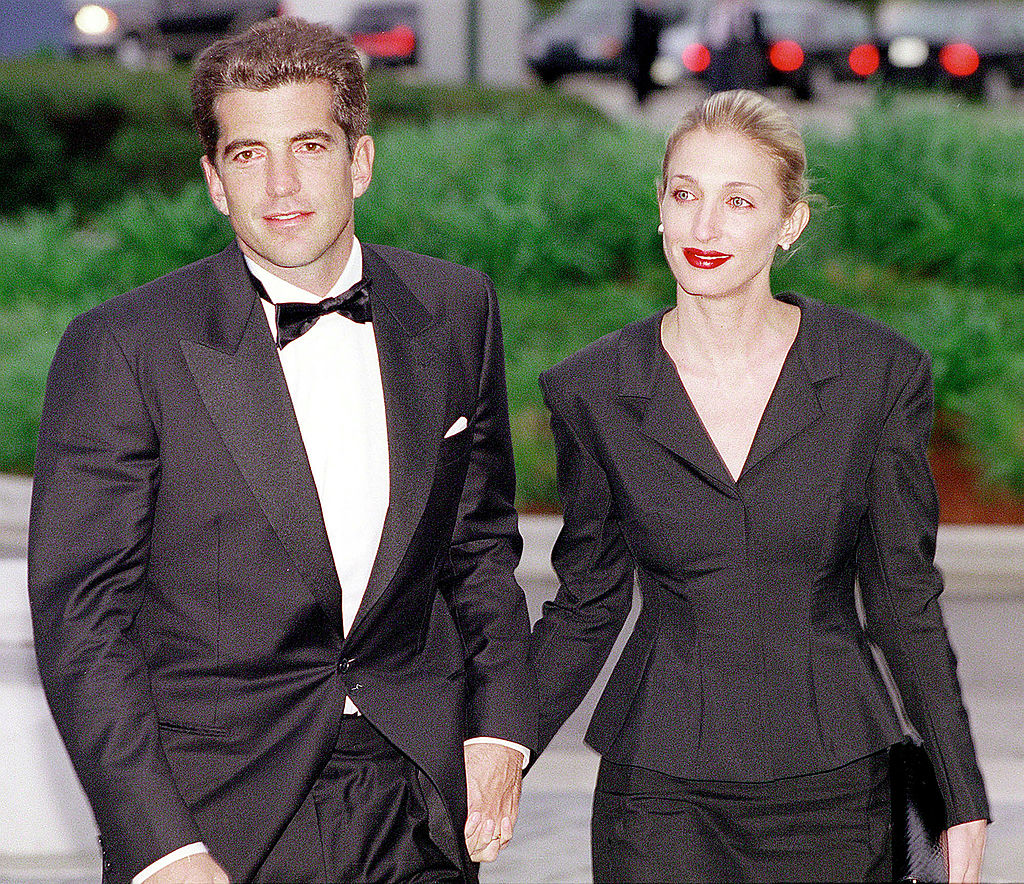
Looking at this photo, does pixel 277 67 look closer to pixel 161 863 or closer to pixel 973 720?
pixel 161 863

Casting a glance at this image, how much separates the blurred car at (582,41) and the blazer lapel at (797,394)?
30.3 metres

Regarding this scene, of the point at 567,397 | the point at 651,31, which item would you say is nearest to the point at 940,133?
the point at 651,31

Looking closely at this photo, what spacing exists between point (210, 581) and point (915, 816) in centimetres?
153

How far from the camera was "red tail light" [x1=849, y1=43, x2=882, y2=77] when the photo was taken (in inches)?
1298

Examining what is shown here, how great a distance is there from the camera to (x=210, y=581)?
11.1ft

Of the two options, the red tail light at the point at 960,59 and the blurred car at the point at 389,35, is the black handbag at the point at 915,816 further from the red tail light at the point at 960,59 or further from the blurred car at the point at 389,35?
the red tail light at the point at 960,59

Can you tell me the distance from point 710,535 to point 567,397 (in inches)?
18.0

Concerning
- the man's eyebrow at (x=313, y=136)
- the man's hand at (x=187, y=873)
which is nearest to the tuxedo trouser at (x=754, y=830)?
the man's hand at (x=187, y=873)

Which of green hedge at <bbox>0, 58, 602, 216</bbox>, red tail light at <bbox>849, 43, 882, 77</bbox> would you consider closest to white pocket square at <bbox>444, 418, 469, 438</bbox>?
green hedge at <bbox>0, 58, 602, 216</bbox>

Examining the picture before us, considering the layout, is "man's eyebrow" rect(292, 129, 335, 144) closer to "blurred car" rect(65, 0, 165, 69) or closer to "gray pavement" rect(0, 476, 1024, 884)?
"gray pavement" rect(0, 476, 1024, 884)

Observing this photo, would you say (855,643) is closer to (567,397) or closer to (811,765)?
(811,765)

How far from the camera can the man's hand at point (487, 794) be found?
12.1ft

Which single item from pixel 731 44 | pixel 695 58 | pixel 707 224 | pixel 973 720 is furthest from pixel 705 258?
pixel 695 58

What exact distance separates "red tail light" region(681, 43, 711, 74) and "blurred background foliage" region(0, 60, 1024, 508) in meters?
10.3
